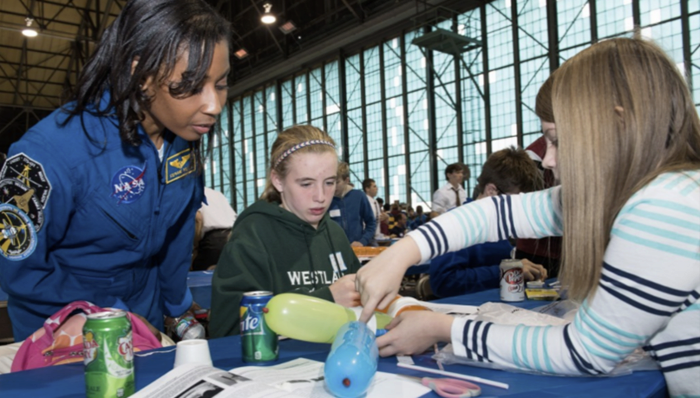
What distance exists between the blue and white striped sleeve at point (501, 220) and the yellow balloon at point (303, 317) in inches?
12.8

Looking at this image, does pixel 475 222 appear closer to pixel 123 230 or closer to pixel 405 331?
pixel 405 331

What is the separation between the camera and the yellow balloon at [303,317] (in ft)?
3.53

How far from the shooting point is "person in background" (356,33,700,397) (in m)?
0.92

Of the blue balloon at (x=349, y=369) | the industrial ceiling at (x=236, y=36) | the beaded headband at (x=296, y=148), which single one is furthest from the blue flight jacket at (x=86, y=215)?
the industrial ceiling at (x=236, y=36)

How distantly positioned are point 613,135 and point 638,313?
0.35 m

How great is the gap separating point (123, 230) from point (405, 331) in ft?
2.67

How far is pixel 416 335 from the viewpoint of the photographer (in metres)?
1.18

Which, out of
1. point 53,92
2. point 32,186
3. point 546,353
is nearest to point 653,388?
point 546,353

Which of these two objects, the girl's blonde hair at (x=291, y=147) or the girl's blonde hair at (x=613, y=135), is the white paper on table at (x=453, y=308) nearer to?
the girl's blonde hair at (x=613, y=135)

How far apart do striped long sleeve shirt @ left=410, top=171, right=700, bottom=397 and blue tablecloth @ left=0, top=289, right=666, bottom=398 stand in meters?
0.03

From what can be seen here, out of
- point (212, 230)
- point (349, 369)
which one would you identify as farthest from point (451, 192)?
point (349, 369)

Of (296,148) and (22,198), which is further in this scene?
(296,148)

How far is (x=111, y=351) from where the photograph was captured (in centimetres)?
88

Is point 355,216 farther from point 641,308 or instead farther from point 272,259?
point 641,308
